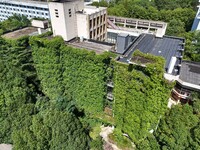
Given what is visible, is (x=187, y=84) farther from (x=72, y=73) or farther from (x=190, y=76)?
(x=72, y=73)

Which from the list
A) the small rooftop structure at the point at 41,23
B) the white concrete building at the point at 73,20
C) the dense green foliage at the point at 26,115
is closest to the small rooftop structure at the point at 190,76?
the dense green foliage at the point at 26,115

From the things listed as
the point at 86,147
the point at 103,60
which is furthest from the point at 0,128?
the point at 103,60

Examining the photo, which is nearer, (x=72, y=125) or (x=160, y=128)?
(x=160, y=128)

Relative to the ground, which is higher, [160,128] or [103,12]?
[103,12]

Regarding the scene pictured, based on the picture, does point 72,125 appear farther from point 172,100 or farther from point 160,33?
point 160,33

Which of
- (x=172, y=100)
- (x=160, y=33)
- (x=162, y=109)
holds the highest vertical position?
(x=160, y=33)

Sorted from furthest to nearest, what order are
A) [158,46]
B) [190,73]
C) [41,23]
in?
[41,23], [158,46], [190,73]

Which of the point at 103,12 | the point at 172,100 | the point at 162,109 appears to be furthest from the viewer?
the point at 103,12

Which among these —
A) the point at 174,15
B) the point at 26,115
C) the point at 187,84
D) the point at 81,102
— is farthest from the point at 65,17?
the point at 174,15
